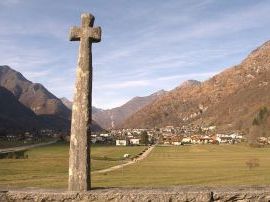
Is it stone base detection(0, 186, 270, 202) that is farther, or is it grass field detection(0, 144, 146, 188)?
grass field detection(0, 144, 146, 188)

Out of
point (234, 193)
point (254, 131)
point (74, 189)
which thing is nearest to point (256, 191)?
point (234, 193)

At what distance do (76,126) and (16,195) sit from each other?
1715mm

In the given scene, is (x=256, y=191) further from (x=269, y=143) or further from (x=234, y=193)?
(x=269, y=143)

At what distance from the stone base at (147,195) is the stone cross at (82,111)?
0.57 meters

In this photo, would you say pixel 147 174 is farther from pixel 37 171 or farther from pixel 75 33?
pixel 75 33

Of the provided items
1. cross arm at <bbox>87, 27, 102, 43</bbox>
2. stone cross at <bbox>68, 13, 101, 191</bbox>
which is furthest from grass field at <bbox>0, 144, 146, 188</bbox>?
cross arm at <bbox>87, 27, 102, 43</bbox>

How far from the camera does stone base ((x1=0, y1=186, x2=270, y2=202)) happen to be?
8164 millimetres

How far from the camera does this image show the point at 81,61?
9.58 meters

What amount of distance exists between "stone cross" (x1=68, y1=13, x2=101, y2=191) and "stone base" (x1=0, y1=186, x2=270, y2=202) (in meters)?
0.57

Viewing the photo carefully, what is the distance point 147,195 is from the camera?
26.9 feet

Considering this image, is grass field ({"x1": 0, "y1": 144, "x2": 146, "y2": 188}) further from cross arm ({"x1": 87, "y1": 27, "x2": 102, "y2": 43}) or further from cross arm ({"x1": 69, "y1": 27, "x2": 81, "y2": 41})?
cross arm ({"x1": 87, "y1": 27, "x2": 102, "y2": 43})

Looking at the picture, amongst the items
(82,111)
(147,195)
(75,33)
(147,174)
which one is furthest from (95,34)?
(147,174)

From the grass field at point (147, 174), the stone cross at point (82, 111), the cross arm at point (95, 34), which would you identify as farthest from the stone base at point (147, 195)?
the grass field at point (147, 174)

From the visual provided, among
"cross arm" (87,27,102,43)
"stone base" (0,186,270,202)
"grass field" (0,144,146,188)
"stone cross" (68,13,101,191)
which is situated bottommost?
"grass field" (0,144,146,188)
